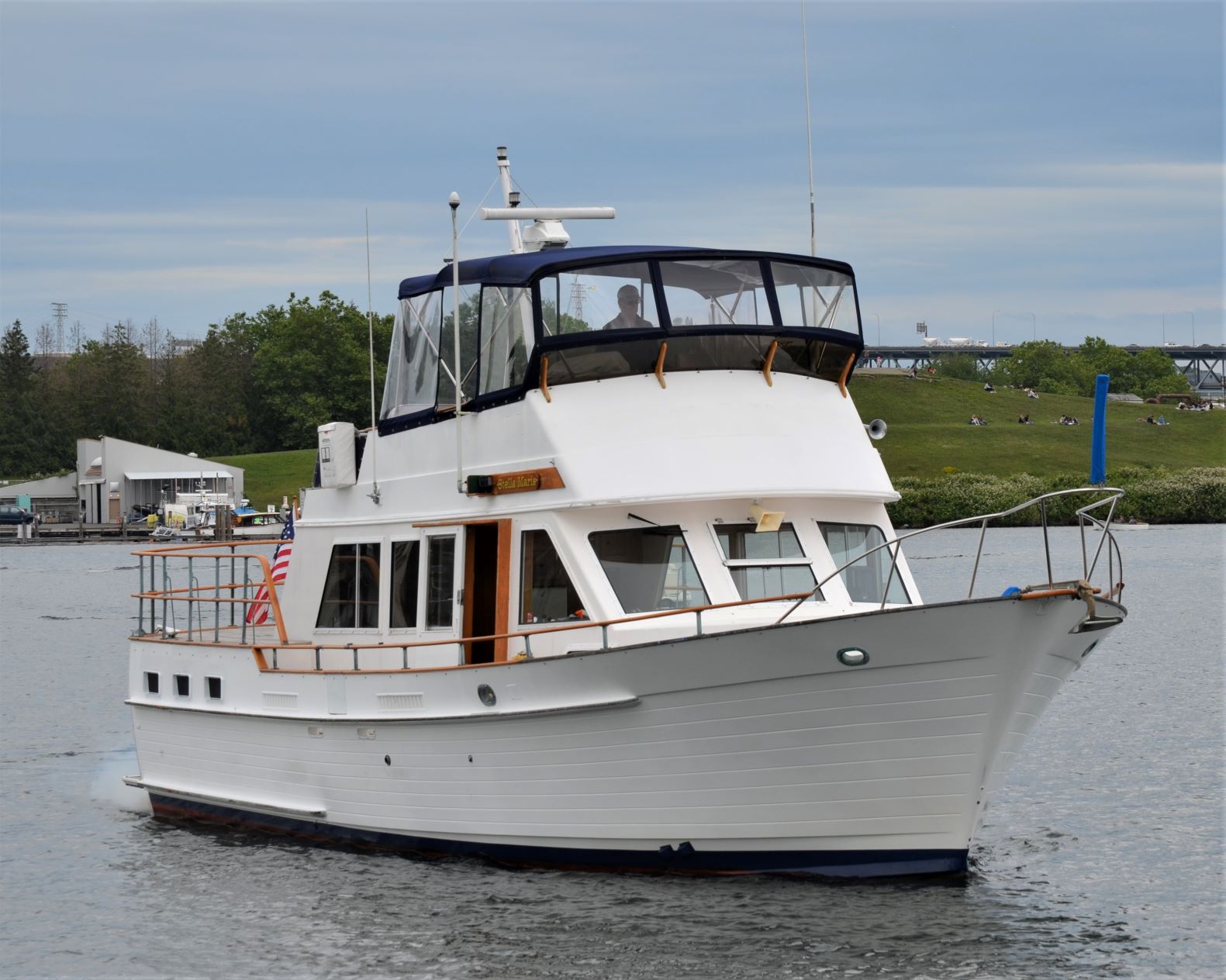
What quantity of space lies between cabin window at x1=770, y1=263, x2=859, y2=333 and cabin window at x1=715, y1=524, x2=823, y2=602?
2063 millimetres

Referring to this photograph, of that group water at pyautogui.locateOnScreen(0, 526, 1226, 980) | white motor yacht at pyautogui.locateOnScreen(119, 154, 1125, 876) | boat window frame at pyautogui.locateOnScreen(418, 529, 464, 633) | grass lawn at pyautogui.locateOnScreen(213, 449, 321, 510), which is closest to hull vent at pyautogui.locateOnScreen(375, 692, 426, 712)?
white motor yacht at pyautogui.locateOnScreen(119, 154, 1125, 876)

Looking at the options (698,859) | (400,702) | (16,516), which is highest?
(16,516)

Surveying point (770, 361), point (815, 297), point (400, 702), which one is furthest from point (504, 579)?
point (815, 297)

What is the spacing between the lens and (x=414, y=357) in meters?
16.0

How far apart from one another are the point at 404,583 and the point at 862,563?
14.5ft

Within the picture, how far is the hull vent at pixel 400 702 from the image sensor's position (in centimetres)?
1403

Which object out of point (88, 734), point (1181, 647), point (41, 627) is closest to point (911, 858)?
point (88, 734)

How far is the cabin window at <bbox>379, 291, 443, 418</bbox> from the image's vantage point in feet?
51.3

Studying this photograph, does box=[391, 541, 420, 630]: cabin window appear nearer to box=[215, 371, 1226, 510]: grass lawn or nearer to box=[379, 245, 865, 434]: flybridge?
box=[379, 245, 865, 434]: flybridge

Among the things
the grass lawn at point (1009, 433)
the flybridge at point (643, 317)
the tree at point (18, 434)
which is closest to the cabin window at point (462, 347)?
the flybridge at point (643, 317)

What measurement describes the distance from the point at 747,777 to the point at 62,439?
112727 millimetres

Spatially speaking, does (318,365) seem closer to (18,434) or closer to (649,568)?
(18,434)

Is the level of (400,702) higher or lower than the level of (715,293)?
lower

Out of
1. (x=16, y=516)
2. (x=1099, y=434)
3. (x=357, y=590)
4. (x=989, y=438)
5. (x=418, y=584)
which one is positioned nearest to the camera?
(x=1099, y=434)
